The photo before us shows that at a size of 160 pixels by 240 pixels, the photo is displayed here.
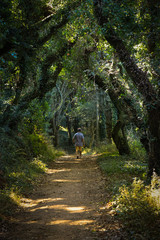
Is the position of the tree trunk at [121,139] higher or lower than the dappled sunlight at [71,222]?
higher

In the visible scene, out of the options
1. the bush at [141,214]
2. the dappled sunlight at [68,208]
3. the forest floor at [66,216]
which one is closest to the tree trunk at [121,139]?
the forest floor at [66,216]

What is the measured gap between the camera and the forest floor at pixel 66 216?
416 cm

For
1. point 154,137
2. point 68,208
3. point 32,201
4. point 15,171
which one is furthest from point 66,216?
point 15,171

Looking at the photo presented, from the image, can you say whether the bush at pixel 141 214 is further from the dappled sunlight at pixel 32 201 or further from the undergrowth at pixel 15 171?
the undergrowth at pixel 15 171

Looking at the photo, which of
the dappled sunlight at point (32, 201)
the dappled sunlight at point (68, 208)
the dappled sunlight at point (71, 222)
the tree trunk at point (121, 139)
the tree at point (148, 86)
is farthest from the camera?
the tree trunk at point (121, 139)

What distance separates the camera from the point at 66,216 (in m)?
5.13

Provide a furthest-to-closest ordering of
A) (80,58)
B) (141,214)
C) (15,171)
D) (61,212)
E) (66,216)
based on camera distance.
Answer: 1. (80,58)
2. (15,171)
3. (61,212)
4. (66,216)
5. (141,214)

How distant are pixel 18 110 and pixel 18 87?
122 centimetres

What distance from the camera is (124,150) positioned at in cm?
1345

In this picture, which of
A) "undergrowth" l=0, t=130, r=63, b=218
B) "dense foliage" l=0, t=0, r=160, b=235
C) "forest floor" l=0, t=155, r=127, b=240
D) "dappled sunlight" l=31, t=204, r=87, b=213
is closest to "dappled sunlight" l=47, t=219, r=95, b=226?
"forest floor" l=0, t=155, r=127, b=240

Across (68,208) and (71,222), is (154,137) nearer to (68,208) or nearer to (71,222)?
(68,208)

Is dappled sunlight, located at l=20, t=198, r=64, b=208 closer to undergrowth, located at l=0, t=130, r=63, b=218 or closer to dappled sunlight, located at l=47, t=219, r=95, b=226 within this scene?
undergrowth, located at l=0, t=130, r=63, b=218

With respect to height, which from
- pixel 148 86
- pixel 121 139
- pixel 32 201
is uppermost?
pixel 148 86

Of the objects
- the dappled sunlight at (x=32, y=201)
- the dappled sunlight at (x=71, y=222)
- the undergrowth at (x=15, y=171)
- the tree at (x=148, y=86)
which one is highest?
the tree at (x=148, y=86)
